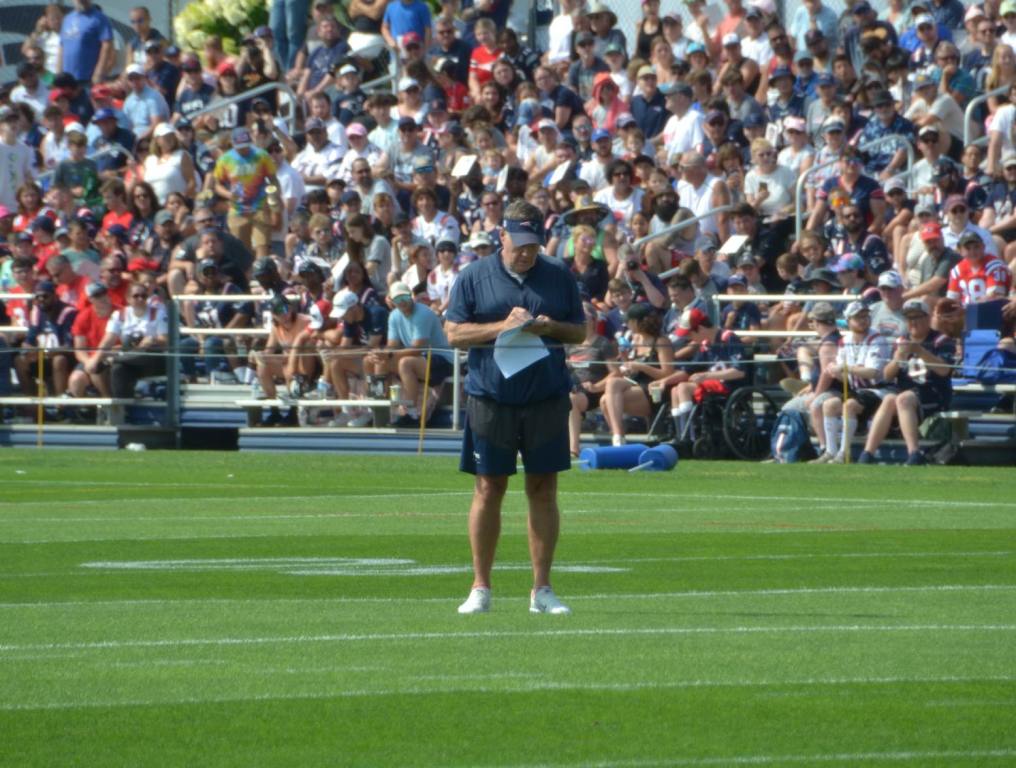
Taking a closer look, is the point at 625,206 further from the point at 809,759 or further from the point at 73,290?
the point at 809,759

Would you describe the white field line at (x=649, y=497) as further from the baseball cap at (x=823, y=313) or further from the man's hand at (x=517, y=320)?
the man's hand at (x=517, y=320)

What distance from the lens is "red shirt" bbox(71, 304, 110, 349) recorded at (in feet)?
84.5

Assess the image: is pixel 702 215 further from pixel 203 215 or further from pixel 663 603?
pixel 663 603

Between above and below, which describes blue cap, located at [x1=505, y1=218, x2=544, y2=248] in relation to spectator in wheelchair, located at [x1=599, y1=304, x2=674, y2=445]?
above

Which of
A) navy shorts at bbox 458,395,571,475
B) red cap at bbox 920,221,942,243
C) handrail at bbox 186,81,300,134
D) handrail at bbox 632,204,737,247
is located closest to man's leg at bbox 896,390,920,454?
red cap at bbox 920,221,942,243

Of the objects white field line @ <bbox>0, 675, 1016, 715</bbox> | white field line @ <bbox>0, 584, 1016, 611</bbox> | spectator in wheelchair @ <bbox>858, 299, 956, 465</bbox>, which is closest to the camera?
white field line @ <bbox>0, 675, 1016, 715</bbox>

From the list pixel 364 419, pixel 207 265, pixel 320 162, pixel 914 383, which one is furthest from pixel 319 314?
pixel 914 383

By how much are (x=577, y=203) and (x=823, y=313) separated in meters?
4.21

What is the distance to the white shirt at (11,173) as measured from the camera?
30.2 m

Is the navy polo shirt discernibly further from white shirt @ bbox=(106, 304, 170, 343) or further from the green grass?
white shirt @ bbox=(106, 304, 170, 343)

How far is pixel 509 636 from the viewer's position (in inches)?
356

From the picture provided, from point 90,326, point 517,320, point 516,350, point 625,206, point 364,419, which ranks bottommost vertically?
point 364,419

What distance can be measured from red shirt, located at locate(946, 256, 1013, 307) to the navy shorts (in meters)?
11.9

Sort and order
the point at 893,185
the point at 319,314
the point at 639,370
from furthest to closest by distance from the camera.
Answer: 1. the point at 319,314
2. the point at 893,185
3. the point at 639,370
